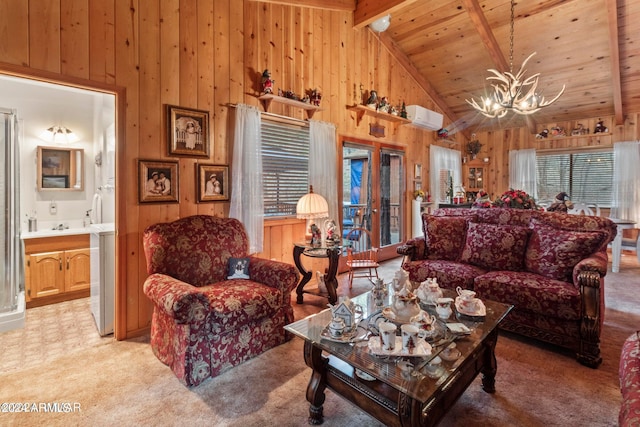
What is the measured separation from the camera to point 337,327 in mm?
1688

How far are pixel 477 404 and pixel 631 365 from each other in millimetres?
→ 810

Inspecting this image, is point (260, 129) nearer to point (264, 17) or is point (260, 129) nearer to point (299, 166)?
point (299, 166)

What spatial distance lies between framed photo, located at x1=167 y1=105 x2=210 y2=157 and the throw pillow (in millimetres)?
1127

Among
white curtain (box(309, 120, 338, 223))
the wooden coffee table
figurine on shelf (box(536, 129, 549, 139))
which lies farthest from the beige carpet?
figurine on shelf (box(536, 129, 549, 139))

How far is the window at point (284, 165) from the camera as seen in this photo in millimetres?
3781

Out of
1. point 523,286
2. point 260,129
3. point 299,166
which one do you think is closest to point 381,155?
point 299,166

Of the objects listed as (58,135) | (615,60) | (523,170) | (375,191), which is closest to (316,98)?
(375,191)

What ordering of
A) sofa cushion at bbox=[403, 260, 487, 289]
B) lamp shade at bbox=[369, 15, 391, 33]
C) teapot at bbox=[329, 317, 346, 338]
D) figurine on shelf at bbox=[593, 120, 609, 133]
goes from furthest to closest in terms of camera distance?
figurine on shelf at bbox=[593, 120, 609, 133] < lamp shade at bbox=[369, 15, 391, 33] < sofa cushion at bbox=[403, 260, 487, 289] < teapot at bbox=[329, 317, 346, 338]

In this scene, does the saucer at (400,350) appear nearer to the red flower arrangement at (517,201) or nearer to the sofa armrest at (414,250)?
the sofa armrest at (414,250)

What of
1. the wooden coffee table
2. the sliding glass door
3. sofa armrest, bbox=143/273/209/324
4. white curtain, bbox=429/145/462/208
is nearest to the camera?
the wooden coffee table

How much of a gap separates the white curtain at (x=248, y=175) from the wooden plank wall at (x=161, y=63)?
0.11m

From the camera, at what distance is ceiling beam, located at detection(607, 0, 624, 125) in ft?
13.4

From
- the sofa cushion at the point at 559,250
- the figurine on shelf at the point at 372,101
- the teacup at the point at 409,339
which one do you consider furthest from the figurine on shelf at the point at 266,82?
the sofa cushion at the point at 559,250

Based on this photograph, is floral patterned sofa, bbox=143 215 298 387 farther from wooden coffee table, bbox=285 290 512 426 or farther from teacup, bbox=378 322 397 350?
teacup, bbox=378 322 397 350
